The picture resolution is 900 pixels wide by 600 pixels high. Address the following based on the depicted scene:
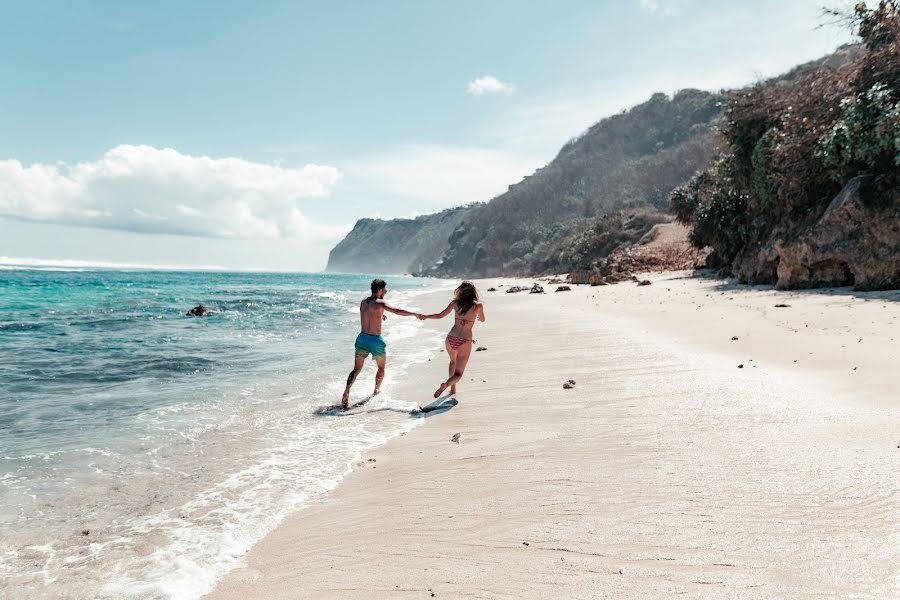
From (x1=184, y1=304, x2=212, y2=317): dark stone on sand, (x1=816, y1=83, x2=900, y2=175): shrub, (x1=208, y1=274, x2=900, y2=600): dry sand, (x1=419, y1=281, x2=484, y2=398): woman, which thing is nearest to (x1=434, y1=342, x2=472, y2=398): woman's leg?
(x1=419, y1=281, x2=484, y2=398): woman

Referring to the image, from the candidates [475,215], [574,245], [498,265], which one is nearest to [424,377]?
[574,245]

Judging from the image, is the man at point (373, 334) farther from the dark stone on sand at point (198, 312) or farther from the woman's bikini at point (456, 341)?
the dark stone on sand at point (198, 312)

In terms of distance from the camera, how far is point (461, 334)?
22.8 ft

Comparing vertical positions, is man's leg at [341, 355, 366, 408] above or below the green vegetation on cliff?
below

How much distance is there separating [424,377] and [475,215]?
336 feet

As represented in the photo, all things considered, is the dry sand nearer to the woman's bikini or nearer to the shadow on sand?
the woman's bikini

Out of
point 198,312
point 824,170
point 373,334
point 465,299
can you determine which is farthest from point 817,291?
point 198,312

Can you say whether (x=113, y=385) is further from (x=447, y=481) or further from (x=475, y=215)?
(x=475, y=215)

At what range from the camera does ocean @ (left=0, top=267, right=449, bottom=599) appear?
10.3 ft

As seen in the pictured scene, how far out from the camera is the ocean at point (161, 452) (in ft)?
10.3

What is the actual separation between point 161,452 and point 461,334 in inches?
148

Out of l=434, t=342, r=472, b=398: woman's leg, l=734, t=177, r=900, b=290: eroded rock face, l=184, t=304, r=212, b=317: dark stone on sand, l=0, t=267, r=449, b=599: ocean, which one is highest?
l=734, t=177, r=900, b=290: eroded rock face

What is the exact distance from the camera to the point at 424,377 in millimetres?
8391

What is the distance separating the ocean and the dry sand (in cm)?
45
